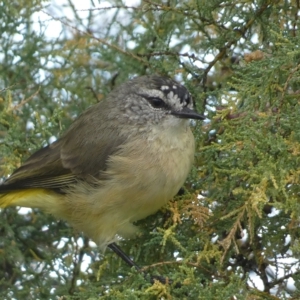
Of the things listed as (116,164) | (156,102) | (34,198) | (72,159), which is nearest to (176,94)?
(156,102)

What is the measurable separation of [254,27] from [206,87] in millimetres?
464

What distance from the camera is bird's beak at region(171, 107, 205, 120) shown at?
4095 mm

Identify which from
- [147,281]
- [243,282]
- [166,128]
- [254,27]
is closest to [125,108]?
[166,128]

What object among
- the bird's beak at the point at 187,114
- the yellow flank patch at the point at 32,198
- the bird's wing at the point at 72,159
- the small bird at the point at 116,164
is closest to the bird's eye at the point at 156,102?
the small bird at the point at 116,164

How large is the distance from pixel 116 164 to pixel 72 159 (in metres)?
0.37

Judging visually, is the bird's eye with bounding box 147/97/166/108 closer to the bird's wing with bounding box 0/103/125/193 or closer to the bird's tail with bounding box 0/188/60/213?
the bird's wing with bounding box 0/103/125/193

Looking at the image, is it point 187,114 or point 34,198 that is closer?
point 187,114

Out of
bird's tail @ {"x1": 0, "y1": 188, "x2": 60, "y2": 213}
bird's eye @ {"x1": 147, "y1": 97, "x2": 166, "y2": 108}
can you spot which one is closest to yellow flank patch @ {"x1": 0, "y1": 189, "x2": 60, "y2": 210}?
bird's tail @ {"x1": 0, "y1": 188, "x2": 60, "y2": 213}

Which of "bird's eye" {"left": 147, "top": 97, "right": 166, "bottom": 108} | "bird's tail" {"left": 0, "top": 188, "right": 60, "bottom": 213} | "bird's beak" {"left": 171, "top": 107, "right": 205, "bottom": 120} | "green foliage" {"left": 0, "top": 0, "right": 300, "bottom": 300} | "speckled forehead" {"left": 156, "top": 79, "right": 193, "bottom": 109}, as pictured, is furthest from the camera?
"bird's tail" {"left": 0, "top": 188, "right": 60, "bottom": 213}

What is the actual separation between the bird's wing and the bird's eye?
29cm

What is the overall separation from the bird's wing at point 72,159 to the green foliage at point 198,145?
4.8 inches

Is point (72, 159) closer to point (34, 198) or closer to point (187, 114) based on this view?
point (34, 198)

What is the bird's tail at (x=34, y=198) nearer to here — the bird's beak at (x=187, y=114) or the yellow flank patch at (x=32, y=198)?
the yellow flank patch at (x=32, y=198)

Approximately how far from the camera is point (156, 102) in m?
4.52
